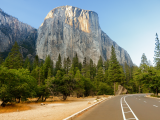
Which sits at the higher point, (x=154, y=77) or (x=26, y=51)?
(x=26, y=51)

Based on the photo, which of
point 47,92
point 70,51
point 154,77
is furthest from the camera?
point 70,51

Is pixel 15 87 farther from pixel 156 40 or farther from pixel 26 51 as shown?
pixel 26 51

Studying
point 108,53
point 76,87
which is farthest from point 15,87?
point 108,53

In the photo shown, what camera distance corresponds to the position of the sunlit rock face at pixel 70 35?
133 meters

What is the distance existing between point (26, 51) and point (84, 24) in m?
65.6

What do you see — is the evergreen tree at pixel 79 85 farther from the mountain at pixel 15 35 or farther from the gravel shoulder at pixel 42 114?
the mountain at pixel 15 35

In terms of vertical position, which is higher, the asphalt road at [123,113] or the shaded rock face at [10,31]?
the shaded rock face at [10,31]

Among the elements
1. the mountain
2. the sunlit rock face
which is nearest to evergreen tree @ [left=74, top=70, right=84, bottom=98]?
the sunlit rock face

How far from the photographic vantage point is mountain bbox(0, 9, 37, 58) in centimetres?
13896

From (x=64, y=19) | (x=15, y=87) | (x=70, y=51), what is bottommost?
(x=15, y=87)

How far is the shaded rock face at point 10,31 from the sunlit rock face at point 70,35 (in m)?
29.3

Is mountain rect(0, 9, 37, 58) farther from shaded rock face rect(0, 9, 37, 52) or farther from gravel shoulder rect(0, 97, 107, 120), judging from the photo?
gravel shoulder rect(0, 97, 107, 120)

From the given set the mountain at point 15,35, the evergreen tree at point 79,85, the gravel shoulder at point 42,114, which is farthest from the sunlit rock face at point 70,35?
the gravel shoulder at point 42,114

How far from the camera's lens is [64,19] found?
5581 inches
